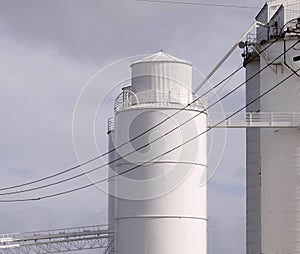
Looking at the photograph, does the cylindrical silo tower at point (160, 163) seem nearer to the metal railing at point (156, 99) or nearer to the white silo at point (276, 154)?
the metal railing at point (156, 99)

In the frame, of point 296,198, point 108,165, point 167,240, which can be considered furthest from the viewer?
point 108,165

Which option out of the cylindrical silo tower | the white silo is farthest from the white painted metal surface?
the cylindrical silo tower

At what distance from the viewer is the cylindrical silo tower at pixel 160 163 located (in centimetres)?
4753

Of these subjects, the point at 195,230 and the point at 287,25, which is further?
the point at 287,25

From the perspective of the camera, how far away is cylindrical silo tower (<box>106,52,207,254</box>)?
47531 mm

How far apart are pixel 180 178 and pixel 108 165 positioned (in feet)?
37.5

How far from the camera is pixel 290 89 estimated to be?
55.9 m

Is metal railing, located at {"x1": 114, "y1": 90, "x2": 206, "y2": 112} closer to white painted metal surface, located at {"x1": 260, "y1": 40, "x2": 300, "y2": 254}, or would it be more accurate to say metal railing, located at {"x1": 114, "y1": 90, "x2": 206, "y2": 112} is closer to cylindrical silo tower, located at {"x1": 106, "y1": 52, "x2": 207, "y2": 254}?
cylindrical silo tower, located at {"x1": 106, "y1": 52, "x2": 207, "y2": 254}

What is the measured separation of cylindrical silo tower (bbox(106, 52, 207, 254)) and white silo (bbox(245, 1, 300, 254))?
7003 mm

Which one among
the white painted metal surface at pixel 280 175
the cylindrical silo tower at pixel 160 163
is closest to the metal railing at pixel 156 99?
the cylindrical silo tower at pixel 160 163

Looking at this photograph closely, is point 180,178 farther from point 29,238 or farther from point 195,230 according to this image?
point 29,238

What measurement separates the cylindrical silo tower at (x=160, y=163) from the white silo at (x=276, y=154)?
7003 millimetres

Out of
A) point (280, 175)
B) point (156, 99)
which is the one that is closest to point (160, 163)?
point (156, 99)

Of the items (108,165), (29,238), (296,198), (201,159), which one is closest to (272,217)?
(296,198)
